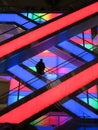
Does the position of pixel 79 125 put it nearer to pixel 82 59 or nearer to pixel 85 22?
pixel 82 59

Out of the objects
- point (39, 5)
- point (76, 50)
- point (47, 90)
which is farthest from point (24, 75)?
point (39, 5)

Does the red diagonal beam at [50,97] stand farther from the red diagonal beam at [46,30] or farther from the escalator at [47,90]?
the red diagonal beam at [46,30]

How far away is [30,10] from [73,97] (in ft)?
12.9

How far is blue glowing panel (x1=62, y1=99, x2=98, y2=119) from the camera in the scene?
4750 mm

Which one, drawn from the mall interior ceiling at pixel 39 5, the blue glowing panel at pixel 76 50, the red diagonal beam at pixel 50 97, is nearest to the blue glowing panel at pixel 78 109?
the red diagonal beam at pixel 50 97

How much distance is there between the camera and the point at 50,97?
4.40 metres

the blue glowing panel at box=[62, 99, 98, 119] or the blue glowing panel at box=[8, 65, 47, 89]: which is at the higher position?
the blue glowing panel at box=[8, 65, 47, 89]

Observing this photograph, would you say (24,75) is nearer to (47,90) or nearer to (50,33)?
(50,33)

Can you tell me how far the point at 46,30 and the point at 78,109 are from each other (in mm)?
1847

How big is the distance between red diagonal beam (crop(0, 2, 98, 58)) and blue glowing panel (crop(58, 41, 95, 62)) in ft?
1.44

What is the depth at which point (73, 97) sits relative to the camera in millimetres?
4582

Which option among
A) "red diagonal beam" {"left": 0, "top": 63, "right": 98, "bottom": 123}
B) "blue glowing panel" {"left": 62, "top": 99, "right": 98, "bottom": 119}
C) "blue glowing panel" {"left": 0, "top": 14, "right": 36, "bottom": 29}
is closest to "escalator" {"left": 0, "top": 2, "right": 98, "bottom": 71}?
"red diagonal beam" {"left": 0, "top": 63, "right": 98, "bottom": 123}

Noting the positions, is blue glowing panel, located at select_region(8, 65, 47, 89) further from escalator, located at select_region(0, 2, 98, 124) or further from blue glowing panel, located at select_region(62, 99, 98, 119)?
blue glowing panel, located at select_region(62, 99, 98, 119)

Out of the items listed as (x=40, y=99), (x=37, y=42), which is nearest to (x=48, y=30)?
(x=37, y=42)
